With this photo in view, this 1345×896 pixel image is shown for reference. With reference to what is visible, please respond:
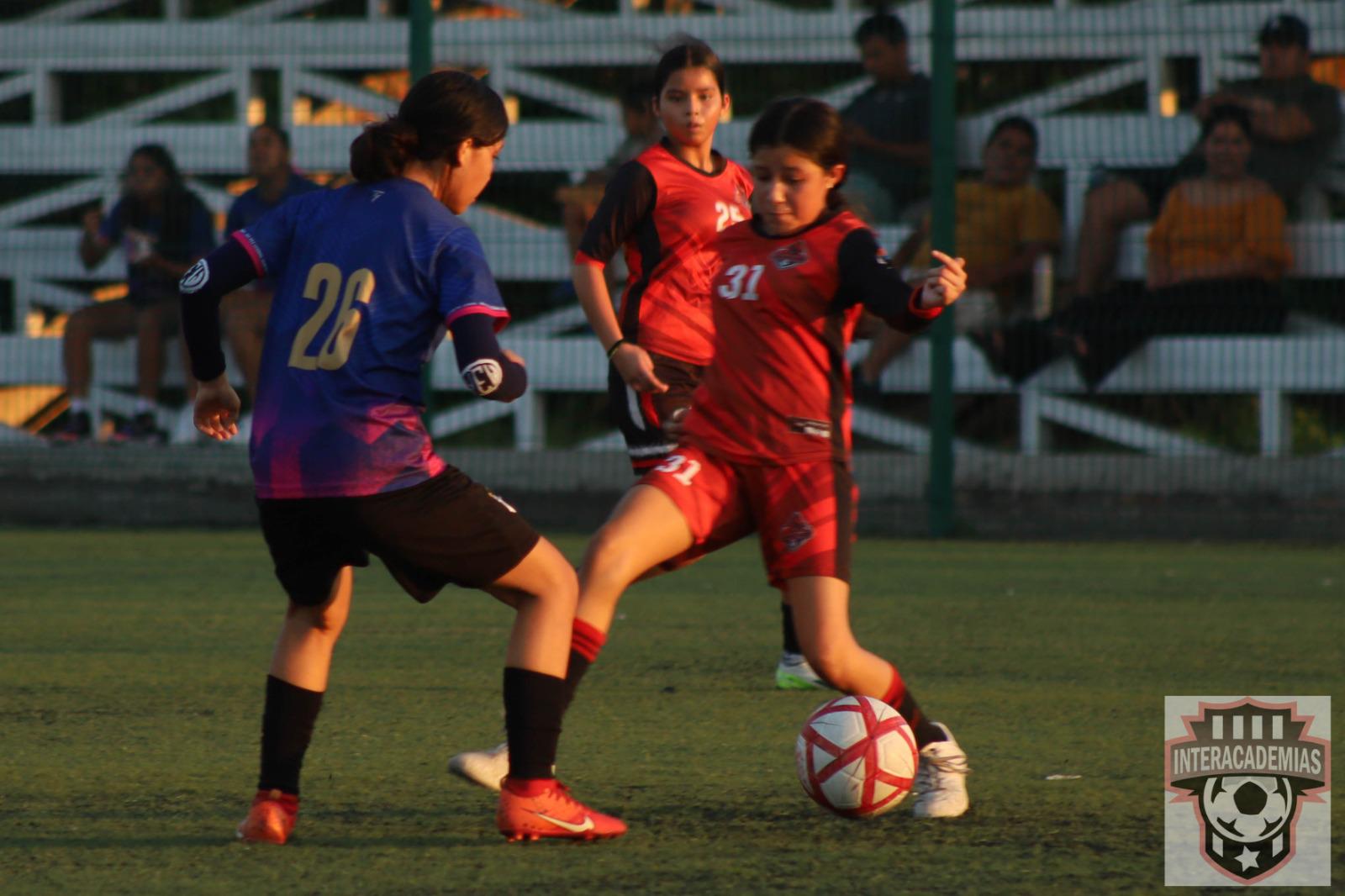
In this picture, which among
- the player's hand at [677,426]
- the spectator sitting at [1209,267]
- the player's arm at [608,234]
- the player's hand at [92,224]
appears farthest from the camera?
the player's hand at [92,224]

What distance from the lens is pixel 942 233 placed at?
1088cm

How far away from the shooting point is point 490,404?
11508mm

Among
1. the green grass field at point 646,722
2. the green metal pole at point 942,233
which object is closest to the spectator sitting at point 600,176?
the green metal pole at point 942,233

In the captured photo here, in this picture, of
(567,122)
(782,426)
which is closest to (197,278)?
(782,426)

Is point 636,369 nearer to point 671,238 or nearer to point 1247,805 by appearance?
point 671,238

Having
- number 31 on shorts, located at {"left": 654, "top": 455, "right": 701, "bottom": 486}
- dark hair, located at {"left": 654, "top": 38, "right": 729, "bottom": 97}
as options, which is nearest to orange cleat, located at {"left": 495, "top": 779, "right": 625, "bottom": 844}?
number 31 on shorts, located at {"left": 654, "top": 455, "right": 701, "bottom": 486}

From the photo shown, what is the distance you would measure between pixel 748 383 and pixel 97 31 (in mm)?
9334

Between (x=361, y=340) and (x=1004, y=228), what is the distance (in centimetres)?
756

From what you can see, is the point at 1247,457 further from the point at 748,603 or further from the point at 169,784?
the point at 169,784

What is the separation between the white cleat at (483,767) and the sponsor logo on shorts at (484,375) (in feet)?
3.10

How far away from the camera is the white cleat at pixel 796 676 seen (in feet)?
19.7

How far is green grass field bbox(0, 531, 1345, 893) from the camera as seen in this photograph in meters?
3.80

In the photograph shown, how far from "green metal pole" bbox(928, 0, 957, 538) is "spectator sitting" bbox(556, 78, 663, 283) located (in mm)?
1585

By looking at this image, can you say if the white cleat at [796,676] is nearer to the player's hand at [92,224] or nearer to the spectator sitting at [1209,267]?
the spectator sitting at [1209,267]
